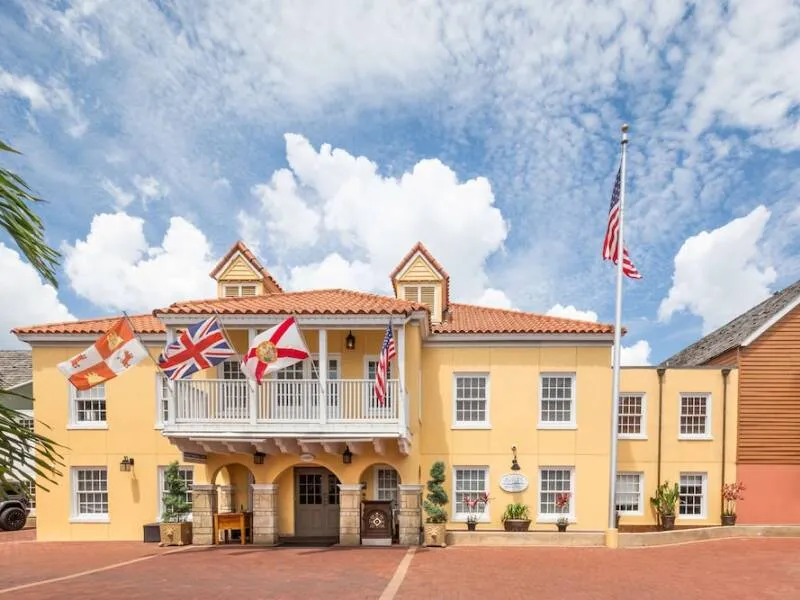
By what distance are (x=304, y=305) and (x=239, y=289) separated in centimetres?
535

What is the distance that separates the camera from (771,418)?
60.1ft

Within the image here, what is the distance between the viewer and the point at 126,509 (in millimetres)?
17562

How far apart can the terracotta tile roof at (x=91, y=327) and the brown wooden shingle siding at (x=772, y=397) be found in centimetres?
2037

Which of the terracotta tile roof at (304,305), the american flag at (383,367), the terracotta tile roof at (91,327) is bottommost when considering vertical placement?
the american flag at (383,367)

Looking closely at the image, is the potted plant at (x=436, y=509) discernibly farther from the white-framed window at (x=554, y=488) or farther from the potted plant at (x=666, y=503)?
the potted plant at (x=666, y=503)

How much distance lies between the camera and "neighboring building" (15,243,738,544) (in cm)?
1599

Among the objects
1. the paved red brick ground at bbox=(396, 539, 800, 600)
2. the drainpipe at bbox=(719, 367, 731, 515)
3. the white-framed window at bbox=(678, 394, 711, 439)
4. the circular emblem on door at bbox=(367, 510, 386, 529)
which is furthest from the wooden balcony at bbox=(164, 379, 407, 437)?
the drainpipe at bbox=(719, 367, 731, 515)

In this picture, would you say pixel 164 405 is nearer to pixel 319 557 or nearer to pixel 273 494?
pixel 273 494

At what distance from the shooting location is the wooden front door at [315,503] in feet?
56.7

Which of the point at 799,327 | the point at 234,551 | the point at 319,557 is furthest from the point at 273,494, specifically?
the point at 799,327

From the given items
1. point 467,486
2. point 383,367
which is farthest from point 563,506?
point 383,367

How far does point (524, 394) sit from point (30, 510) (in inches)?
807

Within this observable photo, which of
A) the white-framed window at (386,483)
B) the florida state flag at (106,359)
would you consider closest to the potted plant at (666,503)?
the white-framed window at (386,483)

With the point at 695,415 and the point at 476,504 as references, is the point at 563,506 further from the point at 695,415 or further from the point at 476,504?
the point at 695,415
